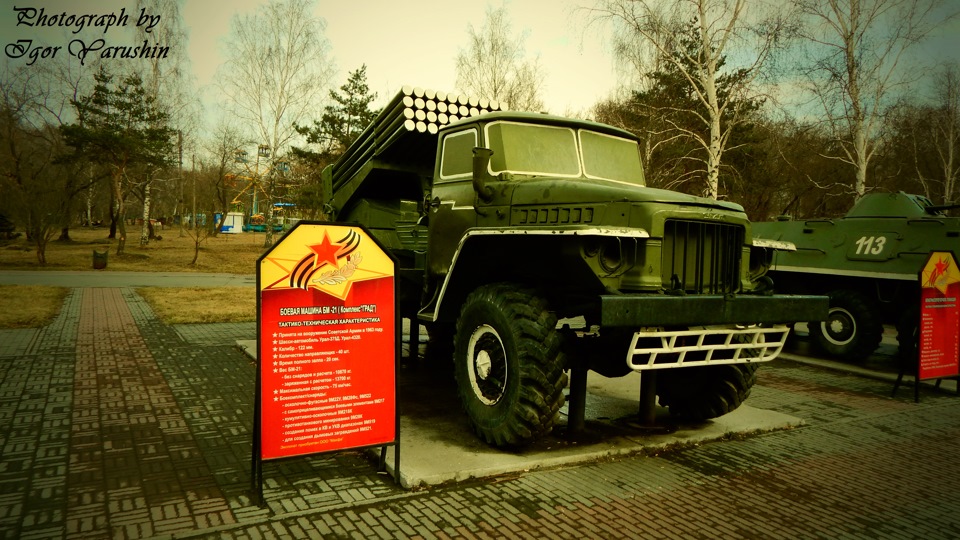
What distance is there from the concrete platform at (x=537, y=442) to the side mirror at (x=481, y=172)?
1.95 meters

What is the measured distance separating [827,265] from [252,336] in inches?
371

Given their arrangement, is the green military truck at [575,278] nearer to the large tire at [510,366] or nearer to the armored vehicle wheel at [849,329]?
the large tire at [510,366]

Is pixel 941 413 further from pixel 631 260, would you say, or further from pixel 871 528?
pixel 631 260

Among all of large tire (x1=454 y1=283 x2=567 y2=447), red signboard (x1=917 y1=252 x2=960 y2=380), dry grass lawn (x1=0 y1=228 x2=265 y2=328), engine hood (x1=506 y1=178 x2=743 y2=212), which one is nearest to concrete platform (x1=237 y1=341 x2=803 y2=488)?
large tire (x1=454 y1=283 x2=567 y2=447)

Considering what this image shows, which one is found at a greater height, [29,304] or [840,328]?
[840,328]

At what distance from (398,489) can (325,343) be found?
1.11 meters

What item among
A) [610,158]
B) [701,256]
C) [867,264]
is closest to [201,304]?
[610,158]

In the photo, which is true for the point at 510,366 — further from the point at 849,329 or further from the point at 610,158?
the point at 849,329

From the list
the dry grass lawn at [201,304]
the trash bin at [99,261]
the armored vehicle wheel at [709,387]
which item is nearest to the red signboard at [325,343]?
the armored vehicle wheel at [709,387]

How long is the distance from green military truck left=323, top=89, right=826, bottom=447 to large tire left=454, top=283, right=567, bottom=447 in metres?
0.01

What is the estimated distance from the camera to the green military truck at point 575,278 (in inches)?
180

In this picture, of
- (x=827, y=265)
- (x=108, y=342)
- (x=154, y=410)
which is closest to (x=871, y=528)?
(x=154, y=410)

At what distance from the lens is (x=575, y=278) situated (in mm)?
4793

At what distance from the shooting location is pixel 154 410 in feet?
19.4
